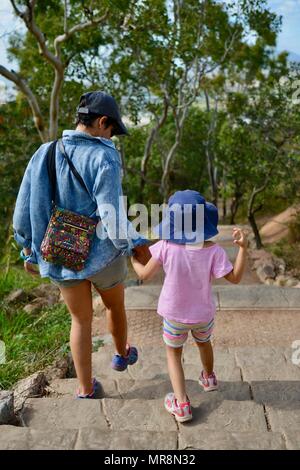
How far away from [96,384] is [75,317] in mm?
464

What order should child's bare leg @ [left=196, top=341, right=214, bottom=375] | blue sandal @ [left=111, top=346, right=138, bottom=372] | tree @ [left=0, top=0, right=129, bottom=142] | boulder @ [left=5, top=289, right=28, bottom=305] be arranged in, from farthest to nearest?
tree @ [left=0, top=0, right=129, bottom=142] → boulder @ [left=5, top=289, right=28, bottom=305] → blue sandal @ [left=111, top=346, right=138, bottom=372] → child's bare leg @ [left=196, top=341, right=214, bottom=375]

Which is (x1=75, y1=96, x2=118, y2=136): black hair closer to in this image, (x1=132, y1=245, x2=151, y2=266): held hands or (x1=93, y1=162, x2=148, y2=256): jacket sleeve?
(x1=93, y1=162, x2=148, y2=256): jacket sleeve

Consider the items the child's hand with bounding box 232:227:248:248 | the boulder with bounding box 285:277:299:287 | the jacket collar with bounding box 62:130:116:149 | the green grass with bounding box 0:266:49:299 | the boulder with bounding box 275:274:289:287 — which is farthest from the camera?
the boulder with bounding box 275:274:289:287

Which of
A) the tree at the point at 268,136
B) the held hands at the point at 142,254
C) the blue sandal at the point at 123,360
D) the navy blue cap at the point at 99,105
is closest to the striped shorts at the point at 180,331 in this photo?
the held hands at the point at 142,254

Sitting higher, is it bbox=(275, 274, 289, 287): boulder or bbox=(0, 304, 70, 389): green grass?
bbox=(0, 304, 70, 389): green grass

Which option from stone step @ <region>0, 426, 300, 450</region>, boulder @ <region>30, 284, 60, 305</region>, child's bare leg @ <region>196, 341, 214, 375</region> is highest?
stone step @ <region>0, 426, 300, 450</region>

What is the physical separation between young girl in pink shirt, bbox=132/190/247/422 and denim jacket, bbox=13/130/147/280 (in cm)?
16

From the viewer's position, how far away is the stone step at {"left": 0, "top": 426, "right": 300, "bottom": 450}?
1820 mm

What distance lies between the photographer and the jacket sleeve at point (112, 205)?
231cm

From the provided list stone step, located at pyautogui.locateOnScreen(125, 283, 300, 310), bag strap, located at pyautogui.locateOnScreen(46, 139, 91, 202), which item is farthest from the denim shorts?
stone step, located at pyautogui.locateOnScreen(125, 283, 300, 310)

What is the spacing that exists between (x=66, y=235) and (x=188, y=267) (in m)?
0.61

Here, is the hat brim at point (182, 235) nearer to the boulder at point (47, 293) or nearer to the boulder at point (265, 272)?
the boulder at point (47, 293)

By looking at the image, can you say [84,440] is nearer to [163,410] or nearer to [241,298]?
[163,410]

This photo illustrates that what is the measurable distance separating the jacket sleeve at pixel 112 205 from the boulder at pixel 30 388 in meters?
0.97
